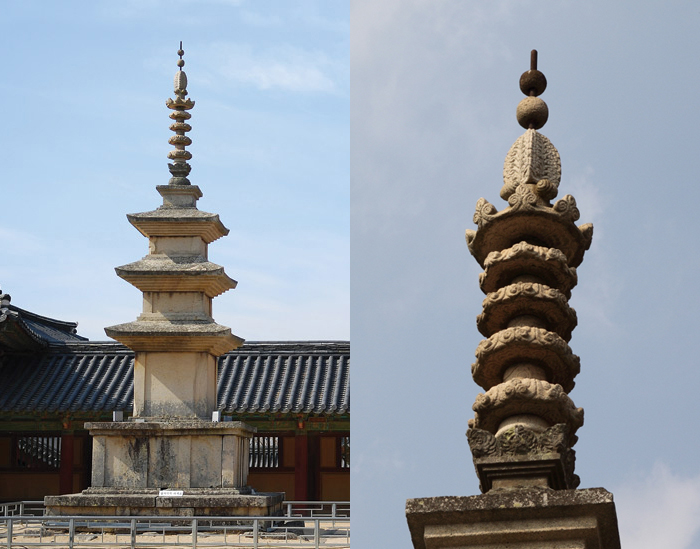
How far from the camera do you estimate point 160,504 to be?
677 inches

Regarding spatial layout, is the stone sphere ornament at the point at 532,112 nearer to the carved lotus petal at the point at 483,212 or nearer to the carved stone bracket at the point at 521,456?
the carved lotus petal at the point at 483,212

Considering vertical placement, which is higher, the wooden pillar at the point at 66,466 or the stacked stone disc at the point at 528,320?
the wooden pillar at the point at 66,466

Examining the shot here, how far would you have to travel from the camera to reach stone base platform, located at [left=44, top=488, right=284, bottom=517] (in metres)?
17.2

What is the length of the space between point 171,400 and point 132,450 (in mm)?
1122

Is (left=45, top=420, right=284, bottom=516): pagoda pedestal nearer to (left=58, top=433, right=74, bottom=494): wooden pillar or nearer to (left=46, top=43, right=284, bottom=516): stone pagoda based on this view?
(left=46, top=43, right=284, bottom=516): stone pagoda

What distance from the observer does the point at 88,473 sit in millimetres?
24703

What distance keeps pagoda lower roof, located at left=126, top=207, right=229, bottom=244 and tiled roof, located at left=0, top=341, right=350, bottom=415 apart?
259 inches

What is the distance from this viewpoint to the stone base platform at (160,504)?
17.2 meters

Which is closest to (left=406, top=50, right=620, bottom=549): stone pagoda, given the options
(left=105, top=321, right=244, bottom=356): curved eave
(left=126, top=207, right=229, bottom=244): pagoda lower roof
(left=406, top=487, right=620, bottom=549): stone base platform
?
(left=406, top=487, right=620, bottom=549): stone base platform

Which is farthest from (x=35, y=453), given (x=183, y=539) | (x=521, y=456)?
(x=521, y=456)

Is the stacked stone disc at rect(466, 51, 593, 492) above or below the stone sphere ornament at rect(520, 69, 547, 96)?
below

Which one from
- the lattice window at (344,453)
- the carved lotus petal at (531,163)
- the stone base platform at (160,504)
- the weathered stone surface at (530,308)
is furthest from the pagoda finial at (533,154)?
the lattice window at (344,453)

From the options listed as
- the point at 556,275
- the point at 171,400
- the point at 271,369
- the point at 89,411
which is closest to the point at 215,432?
the point at 171,400

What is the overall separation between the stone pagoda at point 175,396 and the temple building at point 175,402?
2 cm
